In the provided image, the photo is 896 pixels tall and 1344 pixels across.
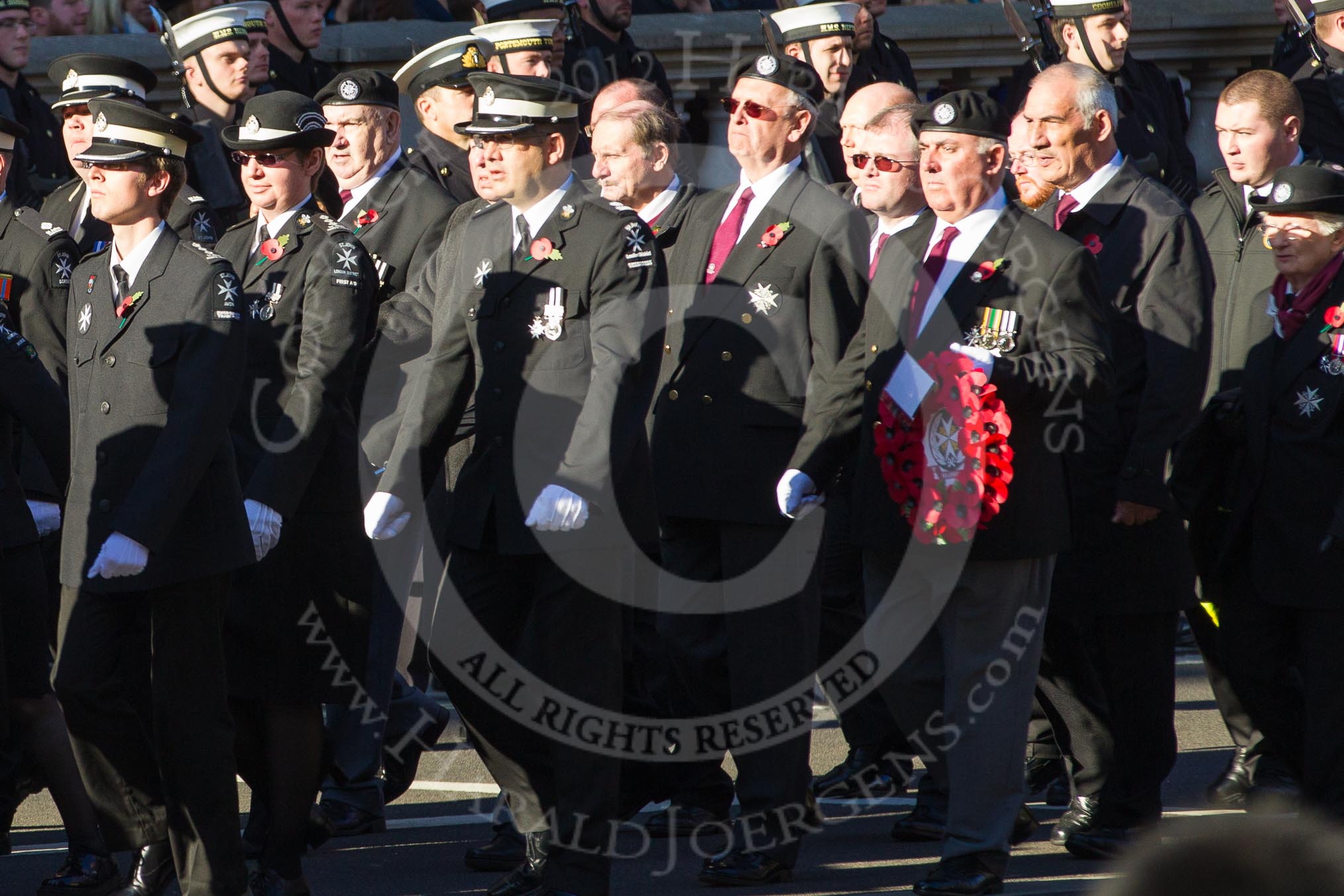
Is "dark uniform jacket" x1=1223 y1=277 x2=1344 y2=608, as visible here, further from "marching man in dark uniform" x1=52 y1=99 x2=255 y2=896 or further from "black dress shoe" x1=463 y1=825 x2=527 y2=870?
"marching man in dark uniform" x1=52 y1=99 x2=255 y2=896

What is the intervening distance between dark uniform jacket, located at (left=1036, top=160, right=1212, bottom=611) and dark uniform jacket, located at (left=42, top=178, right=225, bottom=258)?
2.78 meters

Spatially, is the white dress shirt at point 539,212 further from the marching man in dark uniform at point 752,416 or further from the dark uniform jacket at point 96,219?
the dark uniform jacket at point 96,219

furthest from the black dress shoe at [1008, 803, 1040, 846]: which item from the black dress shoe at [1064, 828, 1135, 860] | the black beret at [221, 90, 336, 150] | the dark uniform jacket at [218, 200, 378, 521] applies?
the black beret at [221, 90, 336, 150]

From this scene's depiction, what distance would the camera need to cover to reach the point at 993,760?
491cm

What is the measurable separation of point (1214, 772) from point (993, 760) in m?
1.75

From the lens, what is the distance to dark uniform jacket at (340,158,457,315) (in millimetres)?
6332

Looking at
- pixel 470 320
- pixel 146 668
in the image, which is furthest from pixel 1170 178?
pixel 146 668

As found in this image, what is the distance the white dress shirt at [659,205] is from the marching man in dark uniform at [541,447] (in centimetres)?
129

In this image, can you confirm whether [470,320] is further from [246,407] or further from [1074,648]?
[1074,648]

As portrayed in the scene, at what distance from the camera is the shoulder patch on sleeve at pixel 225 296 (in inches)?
179

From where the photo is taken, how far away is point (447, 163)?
7.02 meters

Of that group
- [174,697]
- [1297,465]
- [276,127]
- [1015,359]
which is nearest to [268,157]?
[276,127]

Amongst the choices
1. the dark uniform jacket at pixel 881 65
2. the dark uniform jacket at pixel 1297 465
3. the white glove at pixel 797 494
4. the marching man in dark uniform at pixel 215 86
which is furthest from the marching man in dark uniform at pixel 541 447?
the dark uniform jacket at pixel 881 65

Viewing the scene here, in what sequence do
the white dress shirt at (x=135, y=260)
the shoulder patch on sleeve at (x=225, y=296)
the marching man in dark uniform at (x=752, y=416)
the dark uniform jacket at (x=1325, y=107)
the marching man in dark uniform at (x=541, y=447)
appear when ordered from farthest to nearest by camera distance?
the dark uniform jacket at (x=1325, y=107) → the marching man in dark uniform at (x=752, y=416) → the marching man in dark uniform at (x=541, y=447) → the white dress shirt at (x=135, y=260) → the shoulder patch on sleeve at (x=225, y=296)
